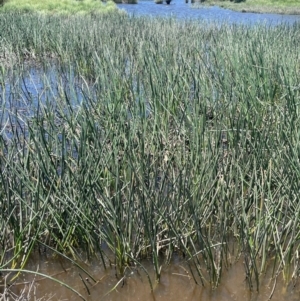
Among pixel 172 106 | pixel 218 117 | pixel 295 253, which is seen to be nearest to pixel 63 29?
pixel 172 106

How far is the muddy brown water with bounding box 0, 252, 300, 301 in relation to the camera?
2236 millimetres

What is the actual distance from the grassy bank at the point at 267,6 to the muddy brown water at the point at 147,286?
23.8 m

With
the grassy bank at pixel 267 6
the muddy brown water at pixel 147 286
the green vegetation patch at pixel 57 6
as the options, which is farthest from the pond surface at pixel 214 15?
the muddy brown water at pixel 147 286

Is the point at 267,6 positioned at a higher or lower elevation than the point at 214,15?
higher

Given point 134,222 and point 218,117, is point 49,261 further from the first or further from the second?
point 218,117

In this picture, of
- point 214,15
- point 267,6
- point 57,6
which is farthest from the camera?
point 267,6

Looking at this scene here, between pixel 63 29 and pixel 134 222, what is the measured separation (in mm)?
6412

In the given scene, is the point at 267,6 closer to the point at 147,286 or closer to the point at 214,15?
the point at 214,15

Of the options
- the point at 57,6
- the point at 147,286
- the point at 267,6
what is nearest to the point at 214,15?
the point at 57,6

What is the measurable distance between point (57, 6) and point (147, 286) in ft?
42.6

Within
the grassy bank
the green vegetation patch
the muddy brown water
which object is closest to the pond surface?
the green vegetation patch

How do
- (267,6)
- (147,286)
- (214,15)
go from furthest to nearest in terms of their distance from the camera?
(267,6) → (214,15) → (147,286)

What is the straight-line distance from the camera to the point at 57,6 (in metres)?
14.0

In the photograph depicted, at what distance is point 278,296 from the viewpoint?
225cm
